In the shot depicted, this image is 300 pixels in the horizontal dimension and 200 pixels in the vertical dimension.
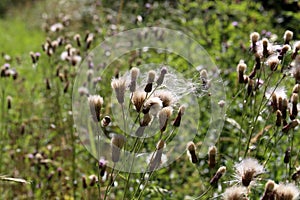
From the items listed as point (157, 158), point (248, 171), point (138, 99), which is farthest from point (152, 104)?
point (248, 171)

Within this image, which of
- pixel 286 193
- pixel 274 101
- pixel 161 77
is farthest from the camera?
pixel 274 101

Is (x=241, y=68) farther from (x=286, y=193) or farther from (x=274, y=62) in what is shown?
(x=286, y=193)

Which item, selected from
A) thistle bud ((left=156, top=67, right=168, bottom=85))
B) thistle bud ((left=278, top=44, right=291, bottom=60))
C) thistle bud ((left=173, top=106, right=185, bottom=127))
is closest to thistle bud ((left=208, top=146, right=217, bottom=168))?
thistle bud ((left=173, top=106, right=185, bottom=127))

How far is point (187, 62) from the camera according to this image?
3002mm

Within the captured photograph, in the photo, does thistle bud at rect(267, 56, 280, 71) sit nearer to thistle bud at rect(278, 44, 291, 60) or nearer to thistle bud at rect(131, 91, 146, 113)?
thistle bud at rect(278, 44, 291, 60)

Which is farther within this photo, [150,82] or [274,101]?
[274,101]

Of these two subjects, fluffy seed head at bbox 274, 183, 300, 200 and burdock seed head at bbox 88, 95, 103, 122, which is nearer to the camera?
fluffy seed head at bbox 274, 183, 300, 200

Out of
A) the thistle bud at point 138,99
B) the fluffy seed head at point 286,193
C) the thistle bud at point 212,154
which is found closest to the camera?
the fluffy seed head at point 286,193

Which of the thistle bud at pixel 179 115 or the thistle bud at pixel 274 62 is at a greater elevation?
the thistle bud at pixel 274 62

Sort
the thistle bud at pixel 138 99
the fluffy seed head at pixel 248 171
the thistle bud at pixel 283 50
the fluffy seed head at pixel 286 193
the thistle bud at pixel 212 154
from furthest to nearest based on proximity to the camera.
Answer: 1. the thistle bud at pixel 283 50
2. the thistle bud at pixel 212 154
3. the thistle bud at pixel 138 99
4. the fluffy seed head at pixel 248 171
5. the fluffy seed head at pixel 286 193

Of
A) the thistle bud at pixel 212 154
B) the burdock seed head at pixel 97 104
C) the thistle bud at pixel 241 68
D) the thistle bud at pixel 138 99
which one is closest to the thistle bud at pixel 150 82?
the thistle bud at pixel 138 99

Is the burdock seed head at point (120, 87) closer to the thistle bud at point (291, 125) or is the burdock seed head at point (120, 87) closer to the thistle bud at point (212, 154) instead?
the thistle bud at point (212, 154)

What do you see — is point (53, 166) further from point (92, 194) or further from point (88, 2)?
point (88, 2)

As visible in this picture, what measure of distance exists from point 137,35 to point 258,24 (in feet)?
4.73
